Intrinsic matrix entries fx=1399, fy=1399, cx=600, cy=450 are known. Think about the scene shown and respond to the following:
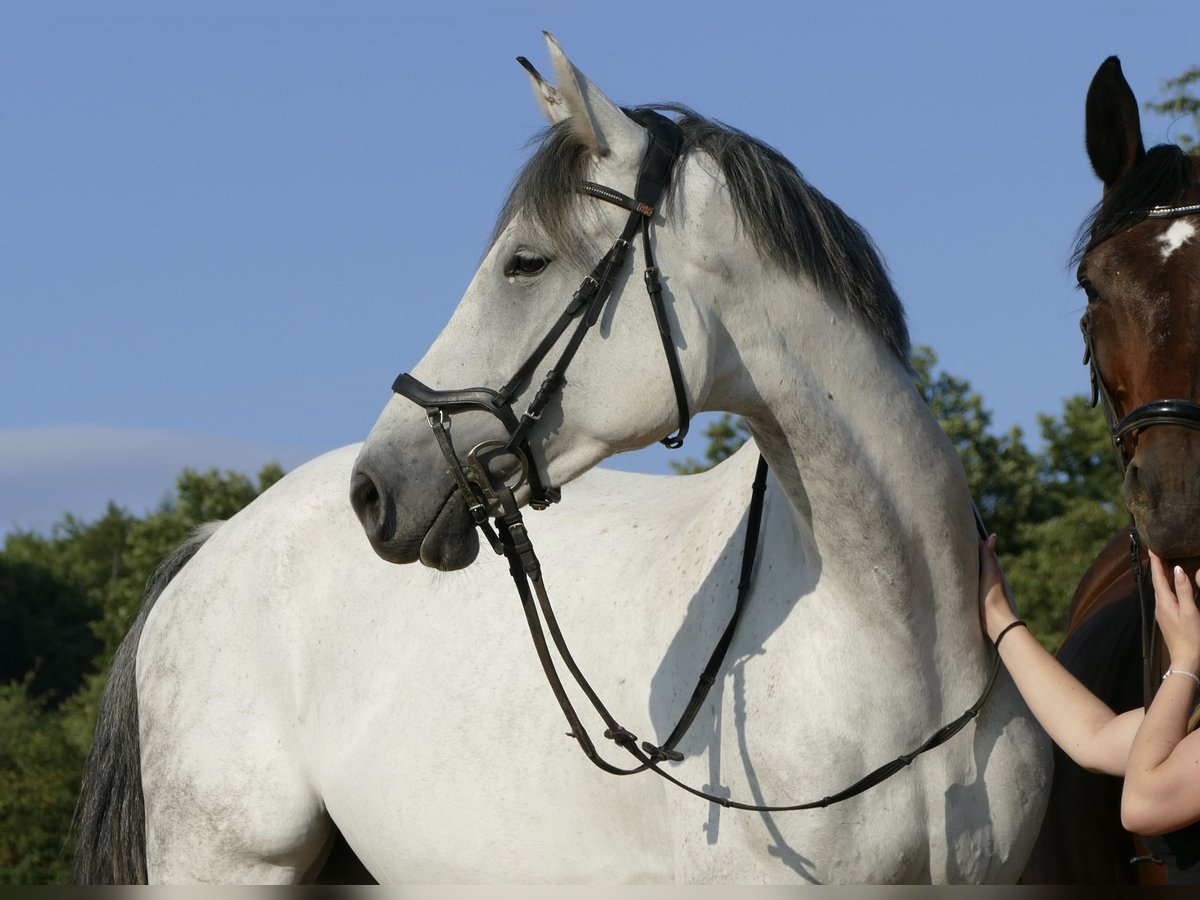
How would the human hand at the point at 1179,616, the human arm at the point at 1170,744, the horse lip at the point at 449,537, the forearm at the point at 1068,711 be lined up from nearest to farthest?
the human arm at the point at 1170,744 → the human hand at the point at 1179,616 → the forearm at the point at 1068,711 → the horse lip at the point at 449,537

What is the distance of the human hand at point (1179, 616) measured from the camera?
275 centimetres

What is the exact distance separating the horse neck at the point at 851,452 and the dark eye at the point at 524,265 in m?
0.47

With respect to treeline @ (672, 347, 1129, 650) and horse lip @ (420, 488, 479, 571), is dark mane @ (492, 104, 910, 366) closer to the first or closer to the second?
horse lip @ (420, 488, 479, 571)

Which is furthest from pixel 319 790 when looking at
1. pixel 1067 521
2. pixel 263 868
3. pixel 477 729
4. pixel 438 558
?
pixel 1067 521

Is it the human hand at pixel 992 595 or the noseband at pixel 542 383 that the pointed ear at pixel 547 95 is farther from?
the human hand at pixel 992 595

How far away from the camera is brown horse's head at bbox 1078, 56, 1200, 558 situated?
278 cm

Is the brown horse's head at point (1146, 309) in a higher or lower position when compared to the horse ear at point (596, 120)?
lower

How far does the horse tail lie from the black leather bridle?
3.36m

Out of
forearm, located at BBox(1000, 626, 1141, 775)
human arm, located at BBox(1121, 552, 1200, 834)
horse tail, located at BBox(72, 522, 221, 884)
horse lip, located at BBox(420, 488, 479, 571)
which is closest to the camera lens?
human arm, located at BBox(1121, 552, 1200, 834)

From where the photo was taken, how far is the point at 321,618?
4559mm

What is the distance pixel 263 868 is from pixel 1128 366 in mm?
3162

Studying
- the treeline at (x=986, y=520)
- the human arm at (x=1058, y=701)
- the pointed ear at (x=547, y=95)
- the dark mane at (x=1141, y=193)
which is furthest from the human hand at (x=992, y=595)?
the treeline at (x=986, y=520)

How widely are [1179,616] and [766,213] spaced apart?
3.98 ft

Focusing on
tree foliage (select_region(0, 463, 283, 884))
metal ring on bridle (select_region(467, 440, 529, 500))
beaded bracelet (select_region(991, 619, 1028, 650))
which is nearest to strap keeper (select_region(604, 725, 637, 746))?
metal ring on bridle (select_region(467, 440, 529, 500))
